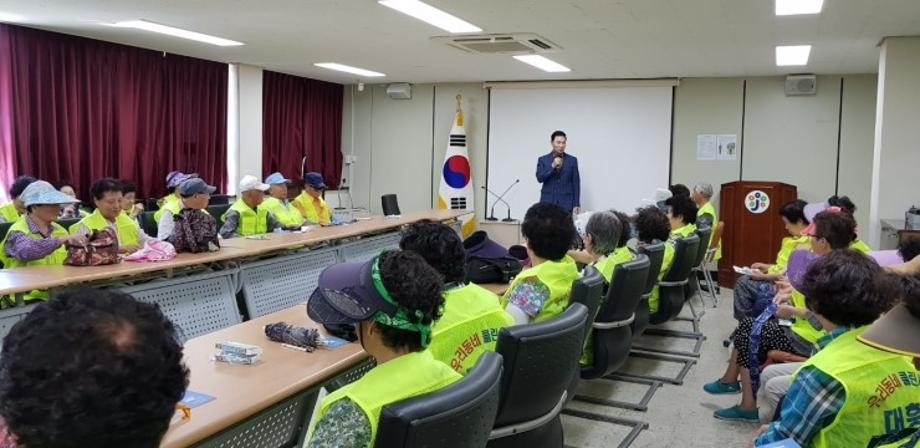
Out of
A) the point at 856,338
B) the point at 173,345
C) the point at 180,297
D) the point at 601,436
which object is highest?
the point at 173,345

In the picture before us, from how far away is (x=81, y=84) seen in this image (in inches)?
274

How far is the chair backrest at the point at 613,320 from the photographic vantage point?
3.35 m

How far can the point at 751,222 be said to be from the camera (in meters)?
8.32

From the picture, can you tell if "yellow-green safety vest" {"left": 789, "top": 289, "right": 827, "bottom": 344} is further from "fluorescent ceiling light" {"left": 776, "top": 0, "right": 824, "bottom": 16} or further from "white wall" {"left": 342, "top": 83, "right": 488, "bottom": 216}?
"white wall" {"left": 342, "top": 83, "right": 488, "bottom": 216}

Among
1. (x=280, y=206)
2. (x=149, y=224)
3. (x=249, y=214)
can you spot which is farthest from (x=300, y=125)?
(x=149, y=224)

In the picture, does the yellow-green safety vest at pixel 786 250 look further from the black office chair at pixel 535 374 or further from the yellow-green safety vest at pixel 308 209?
the yellow-green safety vest at pixel 308 209

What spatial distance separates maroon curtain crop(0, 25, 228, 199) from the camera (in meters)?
6.52

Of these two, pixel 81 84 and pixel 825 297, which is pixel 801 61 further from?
pixel 81 84

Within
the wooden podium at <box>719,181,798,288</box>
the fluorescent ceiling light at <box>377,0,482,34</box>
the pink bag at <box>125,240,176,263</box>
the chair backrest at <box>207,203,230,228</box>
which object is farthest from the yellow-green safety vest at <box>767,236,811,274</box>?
the chair backrest at <box>207,203,230,228</box>

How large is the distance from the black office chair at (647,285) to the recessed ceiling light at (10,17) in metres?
5.23

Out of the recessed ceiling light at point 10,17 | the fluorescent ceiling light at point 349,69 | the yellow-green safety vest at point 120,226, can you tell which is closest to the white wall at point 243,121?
the fluorescent ceiling light at point 349,69

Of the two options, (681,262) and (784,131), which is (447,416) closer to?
(681,262)

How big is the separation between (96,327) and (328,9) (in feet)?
15.3

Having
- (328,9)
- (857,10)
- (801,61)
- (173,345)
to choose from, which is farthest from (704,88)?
(173,345)
